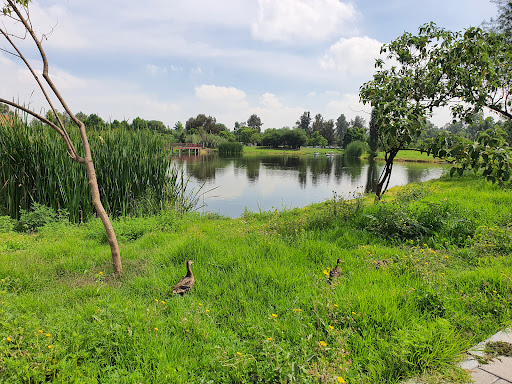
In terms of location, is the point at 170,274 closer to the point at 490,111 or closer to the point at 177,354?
the point at 177,354

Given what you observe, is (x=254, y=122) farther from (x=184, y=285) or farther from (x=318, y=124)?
(x=184, y=285)

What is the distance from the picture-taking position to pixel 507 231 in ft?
14.9

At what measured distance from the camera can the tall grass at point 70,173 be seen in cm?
662

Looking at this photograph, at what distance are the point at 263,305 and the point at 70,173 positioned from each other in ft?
18.7

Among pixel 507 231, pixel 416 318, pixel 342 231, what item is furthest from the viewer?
pixel 342 231

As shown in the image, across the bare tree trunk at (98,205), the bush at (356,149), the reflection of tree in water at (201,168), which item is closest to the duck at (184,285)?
the bare tree trunk at (98,205)

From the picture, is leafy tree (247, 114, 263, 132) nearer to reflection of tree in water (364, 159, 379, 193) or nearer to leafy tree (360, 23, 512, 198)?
reflection of tree in water (364, 159, 379, 193)

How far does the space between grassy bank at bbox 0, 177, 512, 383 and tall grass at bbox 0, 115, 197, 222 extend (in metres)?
1.72

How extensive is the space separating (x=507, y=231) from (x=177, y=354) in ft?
16.0

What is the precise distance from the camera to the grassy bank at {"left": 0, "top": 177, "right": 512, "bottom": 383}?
211 centimetres

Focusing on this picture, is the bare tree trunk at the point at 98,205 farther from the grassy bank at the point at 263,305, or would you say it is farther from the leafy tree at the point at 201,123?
the leafy tree at the point at 201,123

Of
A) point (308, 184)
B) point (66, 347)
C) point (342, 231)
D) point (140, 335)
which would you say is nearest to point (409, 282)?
point (342, 231)

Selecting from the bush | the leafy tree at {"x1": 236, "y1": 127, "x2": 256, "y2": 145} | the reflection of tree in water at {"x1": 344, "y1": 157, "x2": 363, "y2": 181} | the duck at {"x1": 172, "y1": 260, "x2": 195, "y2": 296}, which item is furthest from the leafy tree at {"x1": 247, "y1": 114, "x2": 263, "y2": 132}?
the duck at {"x1": 172, "y1": 260, "x2": 195, "y2": 296}

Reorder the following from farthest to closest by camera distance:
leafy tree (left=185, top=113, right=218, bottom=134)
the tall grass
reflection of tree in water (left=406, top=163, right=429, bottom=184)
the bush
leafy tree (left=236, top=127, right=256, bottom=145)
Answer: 1. leafy tree (left=236, top=127, right=256, bottom=145)
2. leafy tree (left=185, top=113, right=218, bottom=134)
3. the bush
4. reflection of tree in water (left=406, top=163, right=429, bottom=184)
5. the tall grass
